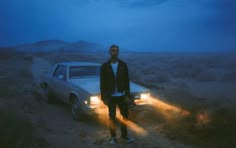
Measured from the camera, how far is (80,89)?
22.7 feet

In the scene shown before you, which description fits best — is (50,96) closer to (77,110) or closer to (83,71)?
(83,71)

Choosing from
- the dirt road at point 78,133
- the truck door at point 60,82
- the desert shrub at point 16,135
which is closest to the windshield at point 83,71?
the truck door at point 60,82

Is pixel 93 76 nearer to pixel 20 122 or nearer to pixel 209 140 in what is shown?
pixel 20 122

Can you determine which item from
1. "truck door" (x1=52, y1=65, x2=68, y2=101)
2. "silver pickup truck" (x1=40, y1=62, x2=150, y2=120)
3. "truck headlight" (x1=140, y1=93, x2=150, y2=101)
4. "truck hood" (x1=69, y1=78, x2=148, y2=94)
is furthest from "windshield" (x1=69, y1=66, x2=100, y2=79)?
"truck headlight" (x1=140, y1=93, x2=150, y2=101)

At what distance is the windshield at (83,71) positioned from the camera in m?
8.06

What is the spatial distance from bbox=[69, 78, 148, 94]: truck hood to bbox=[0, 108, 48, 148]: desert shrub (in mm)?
1789

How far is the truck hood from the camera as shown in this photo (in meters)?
6.69

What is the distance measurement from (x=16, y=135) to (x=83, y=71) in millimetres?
3752

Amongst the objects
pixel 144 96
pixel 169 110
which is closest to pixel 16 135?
pixel 144 96

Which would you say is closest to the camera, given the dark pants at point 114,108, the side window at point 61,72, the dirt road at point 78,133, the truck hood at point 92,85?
the dark pants at point 114,108

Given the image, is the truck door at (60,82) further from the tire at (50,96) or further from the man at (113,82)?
the man at (113,82)

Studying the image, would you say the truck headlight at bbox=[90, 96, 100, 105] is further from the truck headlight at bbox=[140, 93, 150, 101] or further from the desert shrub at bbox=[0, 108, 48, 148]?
the desert shrub at bbox=[0, 108, 48, 148]

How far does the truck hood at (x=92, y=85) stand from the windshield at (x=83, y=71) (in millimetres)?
400

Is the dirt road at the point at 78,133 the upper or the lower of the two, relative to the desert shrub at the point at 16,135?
lower
